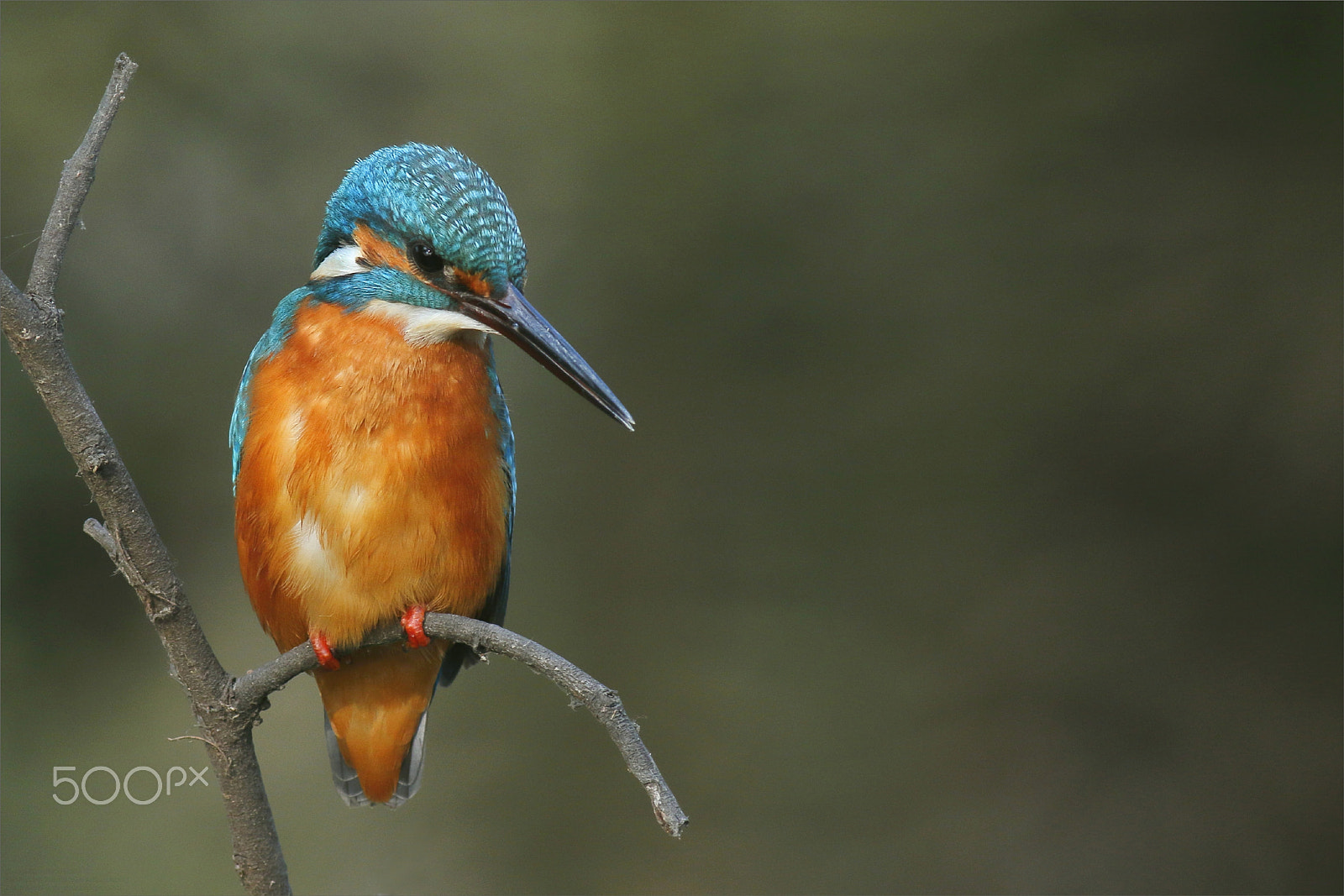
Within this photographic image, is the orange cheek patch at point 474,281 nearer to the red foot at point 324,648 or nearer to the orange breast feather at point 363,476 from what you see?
the orange breast feather at point 363,476

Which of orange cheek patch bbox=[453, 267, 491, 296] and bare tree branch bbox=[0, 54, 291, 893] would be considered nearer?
bare tree branch bbox=[0, 54, 291, 893]

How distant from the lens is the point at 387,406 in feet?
5.31

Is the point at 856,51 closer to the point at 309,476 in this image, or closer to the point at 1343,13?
the point at 1343,13

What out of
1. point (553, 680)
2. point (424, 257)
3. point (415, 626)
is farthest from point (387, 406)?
point (553, 680)

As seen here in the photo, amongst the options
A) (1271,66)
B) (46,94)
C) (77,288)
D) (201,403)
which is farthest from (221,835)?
(1271,66)

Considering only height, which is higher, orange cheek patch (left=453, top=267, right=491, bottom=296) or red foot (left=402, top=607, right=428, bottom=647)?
orange cheek patch (left=453, top=267, right=491, bottom=296)

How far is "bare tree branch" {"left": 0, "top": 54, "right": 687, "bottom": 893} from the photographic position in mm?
1224

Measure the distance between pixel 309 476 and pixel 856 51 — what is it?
2731 millimetres

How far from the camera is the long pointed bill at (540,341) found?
1514 millimetres

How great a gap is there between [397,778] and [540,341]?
1.01m

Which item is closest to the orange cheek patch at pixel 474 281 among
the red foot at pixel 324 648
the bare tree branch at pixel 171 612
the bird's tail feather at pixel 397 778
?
the bare tree branch at pixel 171 612

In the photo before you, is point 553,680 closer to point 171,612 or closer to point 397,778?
point 171,612

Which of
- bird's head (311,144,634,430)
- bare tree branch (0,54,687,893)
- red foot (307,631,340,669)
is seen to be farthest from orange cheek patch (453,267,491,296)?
red foot (307,631,340,669)

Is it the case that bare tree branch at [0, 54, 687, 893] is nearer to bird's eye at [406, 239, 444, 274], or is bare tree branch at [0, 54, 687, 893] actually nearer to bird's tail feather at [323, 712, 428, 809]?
bird's eye at [406, 239, 444, 274]
